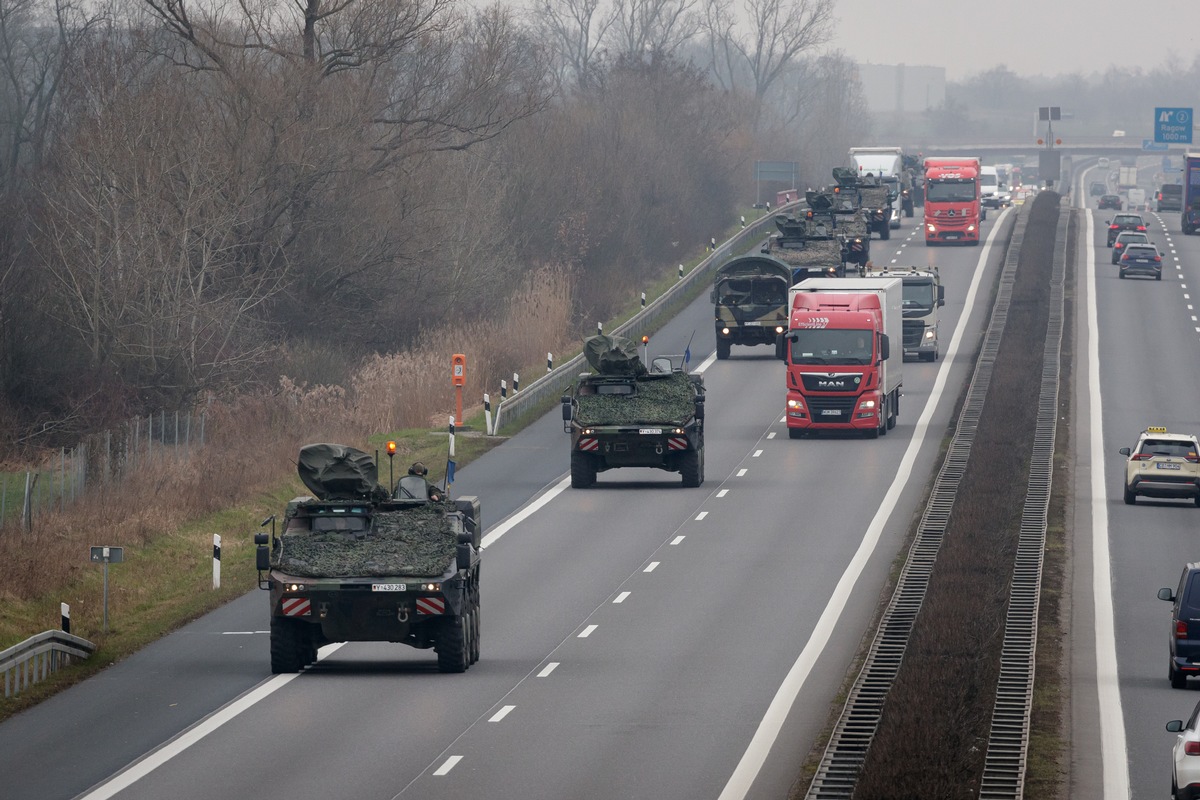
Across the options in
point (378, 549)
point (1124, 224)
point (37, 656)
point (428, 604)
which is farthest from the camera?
point (1124, 224)

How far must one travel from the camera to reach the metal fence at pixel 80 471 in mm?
33969

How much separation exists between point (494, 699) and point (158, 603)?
867 centimetres

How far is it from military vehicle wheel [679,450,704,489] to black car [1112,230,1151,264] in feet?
148

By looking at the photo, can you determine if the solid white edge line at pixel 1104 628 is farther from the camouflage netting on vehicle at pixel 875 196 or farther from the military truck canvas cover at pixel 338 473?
the camouflage netting on vehicle at pixel 875 196

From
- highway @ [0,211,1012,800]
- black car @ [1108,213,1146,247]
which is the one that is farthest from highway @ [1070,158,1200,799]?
black car @ [1108,213,1146,247]

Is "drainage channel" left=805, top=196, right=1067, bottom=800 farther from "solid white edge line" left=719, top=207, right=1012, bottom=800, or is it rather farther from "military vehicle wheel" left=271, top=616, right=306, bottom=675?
"military vehicle wheel" left=271, top=616, right=306, bottom=675

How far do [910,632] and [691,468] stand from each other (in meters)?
13.2

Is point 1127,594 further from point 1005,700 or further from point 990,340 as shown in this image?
point 990,340

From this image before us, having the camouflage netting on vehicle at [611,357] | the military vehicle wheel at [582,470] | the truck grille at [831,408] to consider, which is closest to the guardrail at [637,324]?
the military vehicle wheel at [582,470]

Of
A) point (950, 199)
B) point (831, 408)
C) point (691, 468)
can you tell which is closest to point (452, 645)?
point (691, 468)

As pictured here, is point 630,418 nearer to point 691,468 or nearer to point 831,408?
point 691,468

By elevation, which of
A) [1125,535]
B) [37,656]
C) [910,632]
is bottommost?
[1125,535]

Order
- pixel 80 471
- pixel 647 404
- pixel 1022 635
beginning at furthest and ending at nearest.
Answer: pixel 647 404
pixel 80 471
pixel 1022 635

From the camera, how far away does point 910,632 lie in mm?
25594
